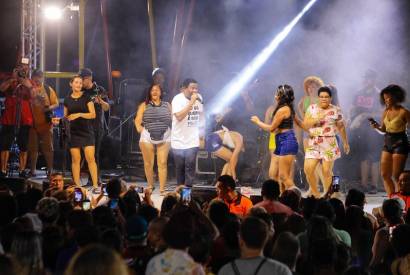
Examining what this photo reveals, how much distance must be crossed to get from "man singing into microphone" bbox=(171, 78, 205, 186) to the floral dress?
1777mm

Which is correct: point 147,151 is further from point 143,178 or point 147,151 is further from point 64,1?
point 64,1

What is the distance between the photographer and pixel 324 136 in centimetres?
977

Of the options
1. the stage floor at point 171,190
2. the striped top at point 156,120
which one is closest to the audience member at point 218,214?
the stage floor at point 171,190

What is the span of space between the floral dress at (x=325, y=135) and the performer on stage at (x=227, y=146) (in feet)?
7.36

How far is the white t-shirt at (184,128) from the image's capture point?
34.4 ft

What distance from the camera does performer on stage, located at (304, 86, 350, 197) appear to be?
9.73 m

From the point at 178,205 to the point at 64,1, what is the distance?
11.0 m

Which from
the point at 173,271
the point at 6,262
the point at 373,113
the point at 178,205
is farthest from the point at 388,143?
the point at 6,262

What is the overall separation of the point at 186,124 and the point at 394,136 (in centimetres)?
303

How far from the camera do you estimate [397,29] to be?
1460 centimetres

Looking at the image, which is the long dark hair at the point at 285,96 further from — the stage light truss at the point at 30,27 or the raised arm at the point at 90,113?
the stage light truss at the point at 30,27

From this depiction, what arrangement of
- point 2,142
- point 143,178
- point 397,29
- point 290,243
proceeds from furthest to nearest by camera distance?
point 397,29 → point 143,178 → point 2,142 → point 290,243

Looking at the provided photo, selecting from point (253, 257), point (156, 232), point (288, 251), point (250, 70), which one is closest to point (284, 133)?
point (156, 232)

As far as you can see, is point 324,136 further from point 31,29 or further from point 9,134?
point 31,29
